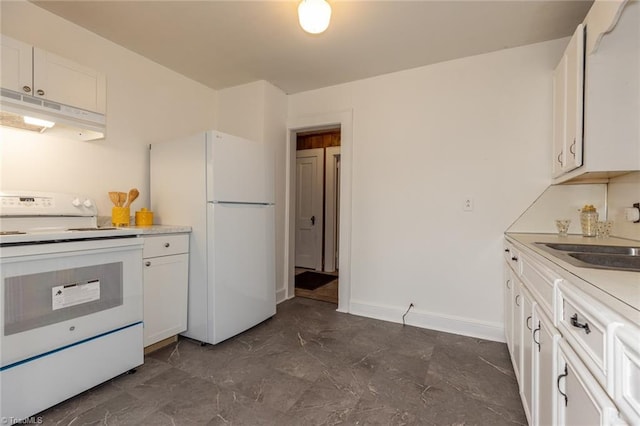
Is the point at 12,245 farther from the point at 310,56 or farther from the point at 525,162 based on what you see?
the point at 525,162

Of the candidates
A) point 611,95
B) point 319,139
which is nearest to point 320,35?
point 611,95

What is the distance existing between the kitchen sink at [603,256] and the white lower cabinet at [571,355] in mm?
97

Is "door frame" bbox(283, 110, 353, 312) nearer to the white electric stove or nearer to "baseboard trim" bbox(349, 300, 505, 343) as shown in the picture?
"baseboard trim" bbox(349, 300, 505, 343)

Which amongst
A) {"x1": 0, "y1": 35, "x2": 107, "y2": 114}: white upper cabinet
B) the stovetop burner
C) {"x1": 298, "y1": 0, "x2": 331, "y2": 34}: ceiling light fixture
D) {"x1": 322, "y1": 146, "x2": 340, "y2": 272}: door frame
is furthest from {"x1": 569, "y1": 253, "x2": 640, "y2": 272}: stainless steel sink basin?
{"x1": 322, "y1": 146, "x2": 340, "y2": 272}: door frame

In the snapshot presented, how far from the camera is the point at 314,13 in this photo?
1.69 metres

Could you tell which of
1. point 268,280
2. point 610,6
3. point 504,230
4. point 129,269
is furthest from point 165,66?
point 504,230

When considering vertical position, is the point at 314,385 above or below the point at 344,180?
below

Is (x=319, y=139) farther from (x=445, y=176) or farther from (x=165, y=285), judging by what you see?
(x=165, y=285)

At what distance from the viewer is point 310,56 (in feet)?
8.52

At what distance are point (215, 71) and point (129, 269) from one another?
2069 mm

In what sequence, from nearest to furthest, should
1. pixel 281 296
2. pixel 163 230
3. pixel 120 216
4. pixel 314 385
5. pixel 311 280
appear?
pixel 314 385 → pixel 163 230 → pixel 120 216 → pixel 281 296 → pixel 311 280

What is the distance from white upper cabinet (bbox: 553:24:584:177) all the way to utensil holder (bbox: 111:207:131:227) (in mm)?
2981

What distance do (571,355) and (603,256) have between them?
0.75 meters

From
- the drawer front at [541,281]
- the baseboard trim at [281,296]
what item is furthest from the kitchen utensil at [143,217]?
the drawer front at [541,281]
